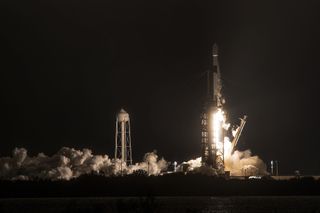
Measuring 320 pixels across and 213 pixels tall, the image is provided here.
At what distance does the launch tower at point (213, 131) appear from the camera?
11894 centimetres

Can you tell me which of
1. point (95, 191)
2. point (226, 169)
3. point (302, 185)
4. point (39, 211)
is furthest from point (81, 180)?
point (39, 211)

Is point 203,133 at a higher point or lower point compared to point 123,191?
higher

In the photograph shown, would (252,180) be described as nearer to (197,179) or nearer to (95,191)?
(197,179)

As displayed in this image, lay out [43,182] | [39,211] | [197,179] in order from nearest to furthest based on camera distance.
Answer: [39,211] → [197,179] → [43,182]

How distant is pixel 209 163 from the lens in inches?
4717

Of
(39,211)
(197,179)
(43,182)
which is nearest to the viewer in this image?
(39,211)

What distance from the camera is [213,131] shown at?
4670 inches

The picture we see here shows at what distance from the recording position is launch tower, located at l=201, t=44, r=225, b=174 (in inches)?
4683

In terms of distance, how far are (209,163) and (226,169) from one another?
6222 mm

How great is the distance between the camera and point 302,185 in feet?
422

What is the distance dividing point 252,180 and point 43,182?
2987cm

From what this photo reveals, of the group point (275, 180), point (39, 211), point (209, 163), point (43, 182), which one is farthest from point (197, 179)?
point (39, 211)

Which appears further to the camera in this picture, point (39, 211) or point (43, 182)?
point (43, 182)

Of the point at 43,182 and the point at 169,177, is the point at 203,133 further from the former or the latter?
the point at 43,182
